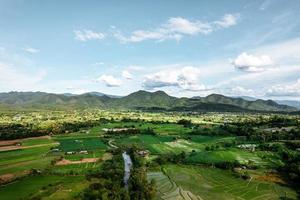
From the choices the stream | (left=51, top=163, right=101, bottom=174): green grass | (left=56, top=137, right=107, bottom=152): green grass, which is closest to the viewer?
the stream

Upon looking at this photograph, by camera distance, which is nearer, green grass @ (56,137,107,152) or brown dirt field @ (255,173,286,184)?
brown dirt field @ (255,173,286,184)

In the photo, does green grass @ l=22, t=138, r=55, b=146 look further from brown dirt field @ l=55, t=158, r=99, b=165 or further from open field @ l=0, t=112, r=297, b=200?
brown dirt field @ l=55, t=158, r=99, b=165

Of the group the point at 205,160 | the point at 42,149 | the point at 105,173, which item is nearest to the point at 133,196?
the point at 105,173

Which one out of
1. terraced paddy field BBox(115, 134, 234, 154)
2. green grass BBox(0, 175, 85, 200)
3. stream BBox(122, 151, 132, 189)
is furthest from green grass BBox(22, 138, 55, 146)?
green grass BBox(0, 175, 85, 200)

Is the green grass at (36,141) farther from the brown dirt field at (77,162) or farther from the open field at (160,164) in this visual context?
the brown dirt field at (77,162)

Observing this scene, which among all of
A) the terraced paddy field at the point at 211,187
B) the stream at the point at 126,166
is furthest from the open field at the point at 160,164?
the stream at the point at 126,166

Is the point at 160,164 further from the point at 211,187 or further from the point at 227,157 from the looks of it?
the point at 211,187

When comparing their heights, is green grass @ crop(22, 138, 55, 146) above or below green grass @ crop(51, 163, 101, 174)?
above
